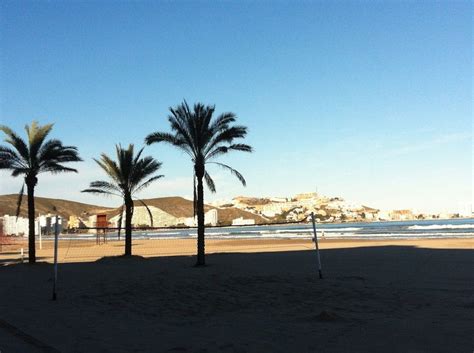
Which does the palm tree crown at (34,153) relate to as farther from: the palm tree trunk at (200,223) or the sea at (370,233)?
the sea at (370,233)

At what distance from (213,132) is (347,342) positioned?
14.7 meters

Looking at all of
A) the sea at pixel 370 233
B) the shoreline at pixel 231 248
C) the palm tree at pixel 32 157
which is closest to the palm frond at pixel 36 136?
the palm tree at pixel 32 157

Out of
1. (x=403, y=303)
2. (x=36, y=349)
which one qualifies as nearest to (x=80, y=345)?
(x=36, y=349)

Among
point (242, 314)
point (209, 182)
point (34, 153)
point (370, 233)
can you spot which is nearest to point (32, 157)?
point (34, 153)

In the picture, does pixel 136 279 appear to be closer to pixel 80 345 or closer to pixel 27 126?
pixel 80 345

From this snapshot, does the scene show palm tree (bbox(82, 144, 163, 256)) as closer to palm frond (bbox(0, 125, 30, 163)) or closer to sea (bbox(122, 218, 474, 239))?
palm frond (bbox(0, 125, 30, 163))

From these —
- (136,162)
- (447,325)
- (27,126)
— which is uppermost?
(27,126)

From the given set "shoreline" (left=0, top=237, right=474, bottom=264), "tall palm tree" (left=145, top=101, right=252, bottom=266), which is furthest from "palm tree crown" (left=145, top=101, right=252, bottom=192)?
"shoreline" (left=0, top=237, right=474, bottom=264)

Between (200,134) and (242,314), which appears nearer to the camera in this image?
(242,314)

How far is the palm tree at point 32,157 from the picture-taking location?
22.5 m

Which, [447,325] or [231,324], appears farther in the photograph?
[231,324]

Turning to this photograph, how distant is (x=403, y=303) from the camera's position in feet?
31.2

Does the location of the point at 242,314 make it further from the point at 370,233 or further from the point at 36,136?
the point at 370,233

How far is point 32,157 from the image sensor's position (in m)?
23.0
